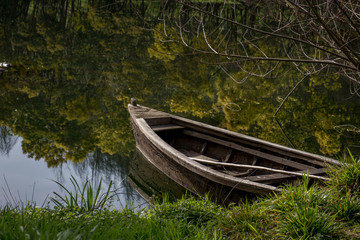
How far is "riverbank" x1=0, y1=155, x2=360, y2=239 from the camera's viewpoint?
354cm

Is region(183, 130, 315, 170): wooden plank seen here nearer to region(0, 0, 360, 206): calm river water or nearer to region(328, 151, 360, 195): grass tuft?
region(0, 0, 360, 206): calm river water

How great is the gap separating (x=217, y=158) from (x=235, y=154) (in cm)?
51

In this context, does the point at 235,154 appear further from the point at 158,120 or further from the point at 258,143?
the point at 158,120

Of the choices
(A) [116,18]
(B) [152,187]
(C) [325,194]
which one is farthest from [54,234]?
(A) [116,18]

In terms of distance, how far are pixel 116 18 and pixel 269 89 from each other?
61.8ft

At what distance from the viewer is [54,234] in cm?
263

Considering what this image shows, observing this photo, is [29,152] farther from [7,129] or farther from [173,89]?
[173,89]

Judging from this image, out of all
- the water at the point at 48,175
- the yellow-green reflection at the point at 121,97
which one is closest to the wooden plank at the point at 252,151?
the yellow-green reflection at the point at 121,97

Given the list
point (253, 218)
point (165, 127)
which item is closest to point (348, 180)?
point (253, 218)

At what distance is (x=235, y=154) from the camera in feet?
28.9

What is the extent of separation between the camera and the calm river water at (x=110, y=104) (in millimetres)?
9789

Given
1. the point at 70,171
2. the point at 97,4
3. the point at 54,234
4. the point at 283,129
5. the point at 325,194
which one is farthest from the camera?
the point at 97,4

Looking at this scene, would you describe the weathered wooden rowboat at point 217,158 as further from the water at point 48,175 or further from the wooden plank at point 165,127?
the water at point 48,175

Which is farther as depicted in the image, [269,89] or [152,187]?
[269,89]
